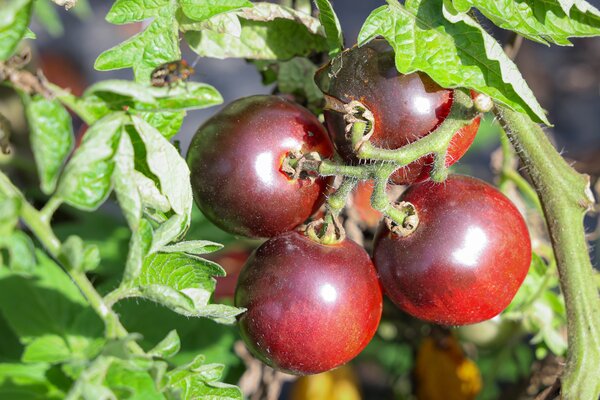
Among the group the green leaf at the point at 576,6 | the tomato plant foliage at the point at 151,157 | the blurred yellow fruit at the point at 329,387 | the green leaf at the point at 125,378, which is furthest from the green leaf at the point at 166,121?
the blurred yellow fruit at the point at 329,387

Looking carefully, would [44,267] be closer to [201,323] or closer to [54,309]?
[54,309]

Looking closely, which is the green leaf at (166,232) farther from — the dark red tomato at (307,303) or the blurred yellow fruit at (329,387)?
the blurred yellow fruit at (329,387)

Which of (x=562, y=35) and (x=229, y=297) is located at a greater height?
(x=562, y=35)

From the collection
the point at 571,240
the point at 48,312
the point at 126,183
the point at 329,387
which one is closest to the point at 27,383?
the point at 48,312

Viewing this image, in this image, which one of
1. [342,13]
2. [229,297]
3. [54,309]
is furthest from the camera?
[342,13]

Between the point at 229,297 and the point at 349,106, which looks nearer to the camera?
the point at 349,106

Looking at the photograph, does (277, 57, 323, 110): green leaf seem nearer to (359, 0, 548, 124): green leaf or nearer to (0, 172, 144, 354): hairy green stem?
(359, 0, 548, 124): green leaf

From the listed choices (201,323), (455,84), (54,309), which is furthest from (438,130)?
(201,323)

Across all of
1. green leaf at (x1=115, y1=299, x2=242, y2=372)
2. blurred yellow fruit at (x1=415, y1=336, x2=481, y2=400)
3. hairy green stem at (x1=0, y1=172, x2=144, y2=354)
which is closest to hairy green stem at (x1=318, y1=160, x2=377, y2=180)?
hairy green stem at (x1=0, y1=172, x2=144, y2=354)
